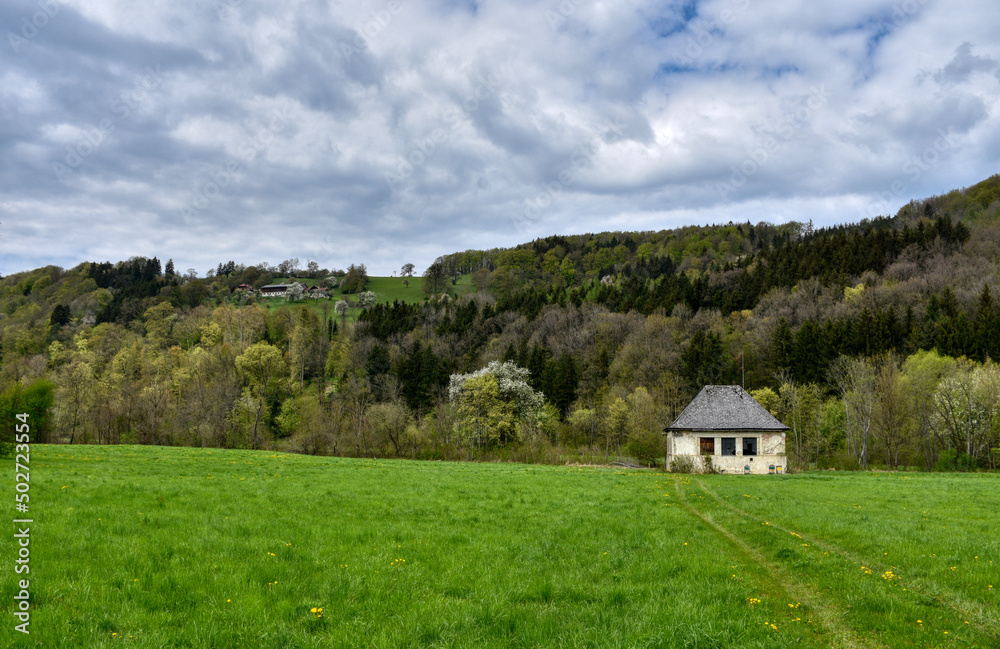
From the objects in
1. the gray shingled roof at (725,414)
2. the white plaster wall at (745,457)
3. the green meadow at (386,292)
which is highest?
the green meadow at (386,292)

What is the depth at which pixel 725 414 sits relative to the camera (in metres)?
45.5

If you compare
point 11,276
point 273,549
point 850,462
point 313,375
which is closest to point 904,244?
point 850,462

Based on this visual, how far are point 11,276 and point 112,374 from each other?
12475 cm

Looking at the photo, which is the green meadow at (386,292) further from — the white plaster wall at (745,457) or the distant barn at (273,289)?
the white plaster wall at (745,457)

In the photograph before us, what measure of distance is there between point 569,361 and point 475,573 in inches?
3041

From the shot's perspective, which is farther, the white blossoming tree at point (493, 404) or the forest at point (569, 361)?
the white blossoming tree at point (493, 404)

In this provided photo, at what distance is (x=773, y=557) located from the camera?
12.0 metres

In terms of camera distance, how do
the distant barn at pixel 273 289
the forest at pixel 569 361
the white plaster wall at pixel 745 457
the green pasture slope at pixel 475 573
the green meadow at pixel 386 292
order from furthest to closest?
the distant barn at pixel 273 289 → the green meadow at pixel 386 292 → the forest at pixel 569 361 → the white plaster wall at pixel 745 457 → the green pasture slope at pixel 475 573

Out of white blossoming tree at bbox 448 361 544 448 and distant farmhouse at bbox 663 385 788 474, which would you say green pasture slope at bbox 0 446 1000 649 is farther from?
white blossoming tree at bbox 448 361 544 448

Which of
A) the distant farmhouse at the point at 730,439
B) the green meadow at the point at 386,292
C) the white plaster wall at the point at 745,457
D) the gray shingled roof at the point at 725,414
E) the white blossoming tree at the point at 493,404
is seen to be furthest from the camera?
the green meadow at the point at 386,292

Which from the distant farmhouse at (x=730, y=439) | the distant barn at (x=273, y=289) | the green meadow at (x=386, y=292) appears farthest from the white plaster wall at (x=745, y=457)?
the distant barn at (x=273, y=289)

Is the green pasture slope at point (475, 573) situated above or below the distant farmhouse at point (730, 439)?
above

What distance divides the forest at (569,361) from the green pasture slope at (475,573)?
2012cm

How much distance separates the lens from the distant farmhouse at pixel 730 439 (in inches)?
1709
